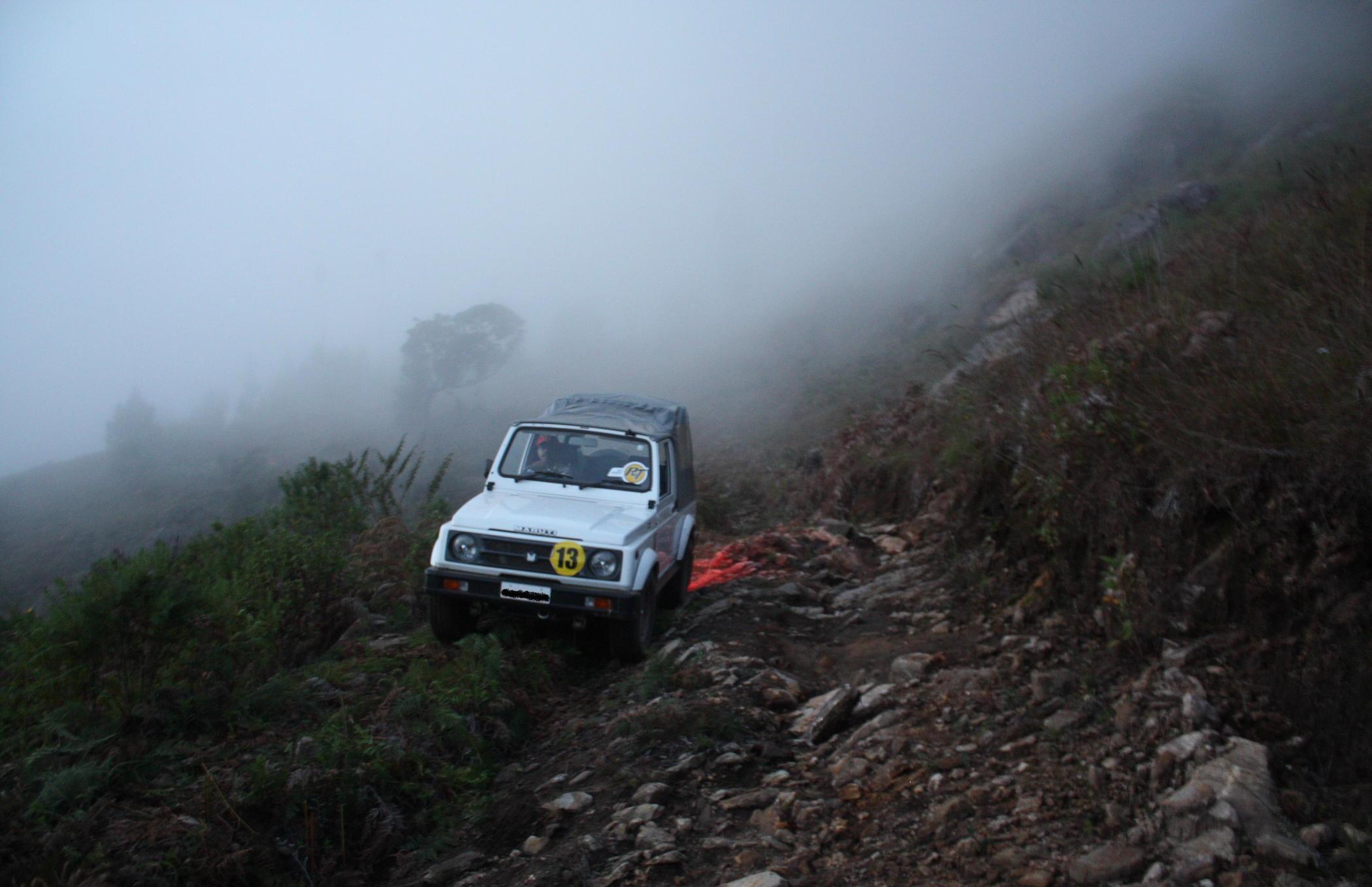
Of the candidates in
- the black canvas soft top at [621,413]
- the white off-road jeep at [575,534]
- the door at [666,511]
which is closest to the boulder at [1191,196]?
the black canvas soft top at [621,413]

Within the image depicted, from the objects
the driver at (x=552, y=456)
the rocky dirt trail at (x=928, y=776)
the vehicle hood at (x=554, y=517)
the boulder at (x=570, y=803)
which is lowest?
the rocky dirt trail at (x=928, y=776)

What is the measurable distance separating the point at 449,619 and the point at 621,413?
8.86 ft

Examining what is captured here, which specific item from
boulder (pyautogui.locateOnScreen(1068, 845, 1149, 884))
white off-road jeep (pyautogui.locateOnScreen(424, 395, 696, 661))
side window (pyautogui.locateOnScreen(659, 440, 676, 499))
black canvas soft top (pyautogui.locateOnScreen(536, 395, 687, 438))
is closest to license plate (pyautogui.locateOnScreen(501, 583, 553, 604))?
white off-road jeep (pyautogui.locateOnScreen(424, 395, 696, 661))

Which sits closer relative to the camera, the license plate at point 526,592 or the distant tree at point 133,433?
the license plate at point 526,592

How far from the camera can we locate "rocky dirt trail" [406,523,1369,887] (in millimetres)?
3211

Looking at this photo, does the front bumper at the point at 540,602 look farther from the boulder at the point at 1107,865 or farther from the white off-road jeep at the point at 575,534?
the boulder at the point at 1107,865

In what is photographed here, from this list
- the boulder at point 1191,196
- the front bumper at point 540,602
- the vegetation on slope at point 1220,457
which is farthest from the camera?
the boulder at point 1191,196

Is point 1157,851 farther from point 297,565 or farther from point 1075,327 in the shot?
point 297,565

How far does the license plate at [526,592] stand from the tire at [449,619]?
0.51m

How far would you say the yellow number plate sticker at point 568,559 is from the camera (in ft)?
20.9

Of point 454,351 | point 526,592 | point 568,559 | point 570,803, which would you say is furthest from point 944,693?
point 454,351

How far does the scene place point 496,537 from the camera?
21.3 ft

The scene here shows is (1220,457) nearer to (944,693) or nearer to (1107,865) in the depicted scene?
(944,693)

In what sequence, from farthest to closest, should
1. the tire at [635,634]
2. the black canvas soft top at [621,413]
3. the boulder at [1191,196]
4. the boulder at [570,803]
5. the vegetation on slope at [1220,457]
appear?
the boulder at [1191,196] < the black canvas soft top at [621,413] < the tire at [635,634] < the boulder at [570,803] < the vegetation on slope at [1220,457]
